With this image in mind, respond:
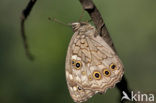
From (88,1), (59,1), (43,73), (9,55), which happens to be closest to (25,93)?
(43,73)

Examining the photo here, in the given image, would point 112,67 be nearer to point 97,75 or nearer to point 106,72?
point 106,72

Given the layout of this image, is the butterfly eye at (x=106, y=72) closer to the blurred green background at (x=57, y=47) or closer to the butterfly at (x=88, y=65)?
the butterfly at (x=88, y=65)

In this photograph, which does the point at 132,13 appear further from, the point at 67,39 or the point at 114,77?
the point at 114,77

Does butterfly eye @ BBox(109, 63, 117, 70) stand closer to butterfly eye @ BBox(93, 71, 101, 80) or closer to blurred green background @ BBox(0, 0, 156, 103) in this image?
butterfly eye @ BBox(93, 71, 101, 80)

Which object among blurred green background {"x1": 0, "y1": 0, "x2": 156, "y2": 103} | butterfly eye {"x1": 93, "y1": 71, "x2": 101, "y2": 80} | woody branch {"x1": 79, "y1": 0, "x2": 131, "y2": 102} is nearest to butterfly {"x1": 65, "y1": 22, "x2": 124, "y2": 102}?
butterfly eye {"x1": 93, "y1": 71, "x2": 101, "y2": 80}

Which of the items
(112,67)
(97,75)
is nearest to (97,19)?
(112,67)

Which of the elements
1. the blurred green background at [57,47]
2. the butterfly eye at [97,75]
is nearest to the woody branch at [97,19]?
the butterfly eye at [97,75]
